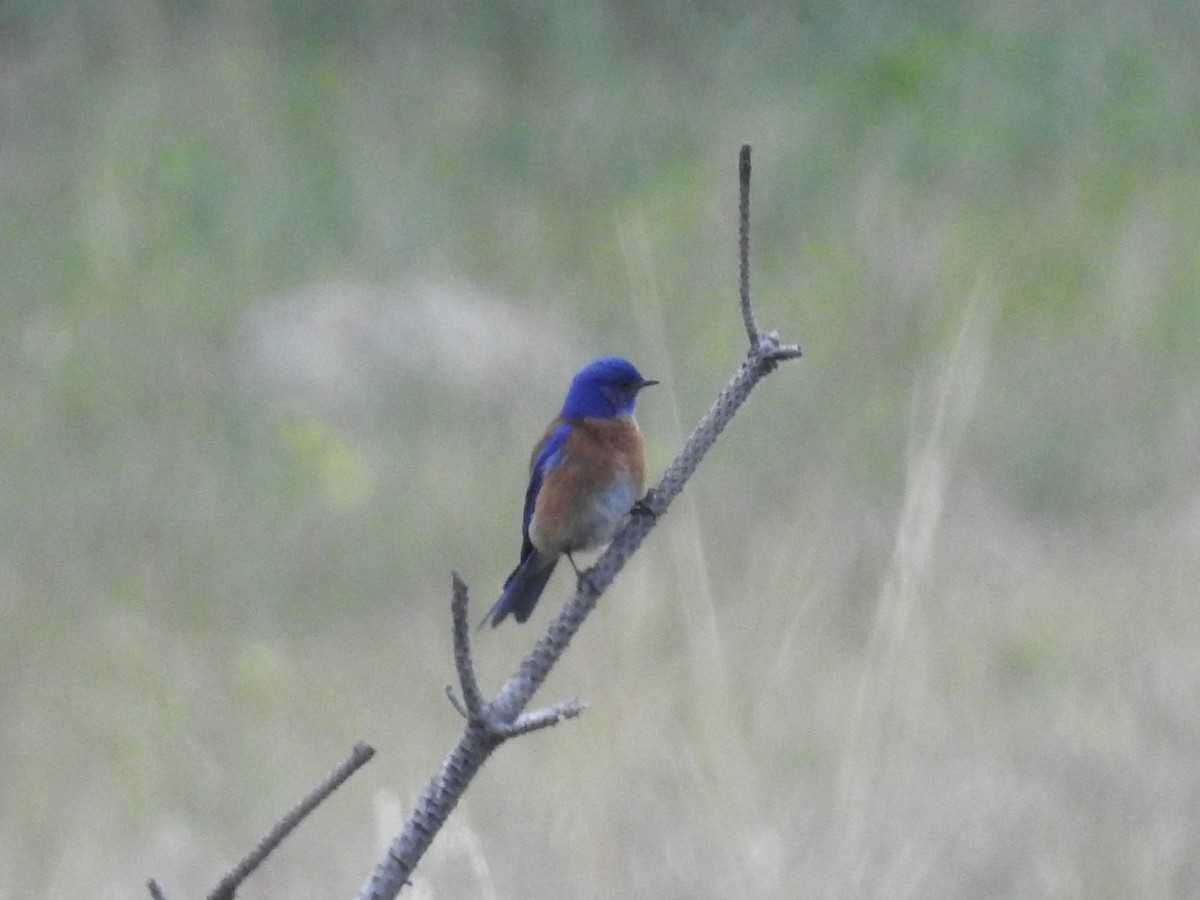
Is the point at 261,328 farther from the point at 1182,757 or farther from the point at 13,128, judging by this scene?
the point at 1182,757

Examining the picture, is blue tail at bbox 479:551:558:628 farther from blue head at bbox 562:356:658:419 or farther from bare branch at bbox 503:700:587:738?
bare branch at bbox 503:700:587:738

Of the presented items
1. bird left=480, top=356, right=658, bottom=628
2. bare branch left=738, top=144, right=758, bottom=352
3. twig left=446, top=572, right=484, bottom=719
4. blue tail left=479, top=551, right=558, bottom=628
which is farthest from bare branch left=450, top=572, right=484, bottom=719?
blue tail left=479, top=551, right=558, bottom=628

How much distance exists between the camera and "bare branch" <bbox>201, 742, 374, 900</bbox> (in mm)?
732

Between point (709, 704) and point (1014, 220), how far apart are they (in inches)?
161

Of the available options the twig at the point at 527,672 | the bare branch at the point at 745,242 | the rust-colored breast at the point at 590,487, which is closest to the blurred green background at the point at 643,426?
the rust-colored breast at the point at 590,487

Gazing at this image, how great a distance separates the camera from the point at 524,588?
7.37ft

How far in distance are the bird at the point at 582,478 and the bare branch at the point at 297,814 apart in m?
1.29

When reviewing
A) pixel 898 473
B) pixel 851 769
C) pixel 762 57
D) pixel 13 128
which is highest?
pixel 762 57

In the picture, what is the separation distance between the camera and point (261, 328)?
5637 millimetres

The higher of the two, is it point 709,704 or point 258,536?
point 258,536

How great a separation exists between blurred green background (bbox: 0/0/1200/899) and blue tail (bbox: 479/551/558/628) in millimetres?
135

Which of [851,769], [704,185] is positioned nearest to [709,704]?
[851,769]

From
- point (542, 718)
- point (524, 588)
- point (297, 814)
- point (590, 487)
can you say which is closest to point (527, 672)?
point (542, 718)

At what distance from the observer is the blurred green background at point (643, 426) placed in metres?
2.82
